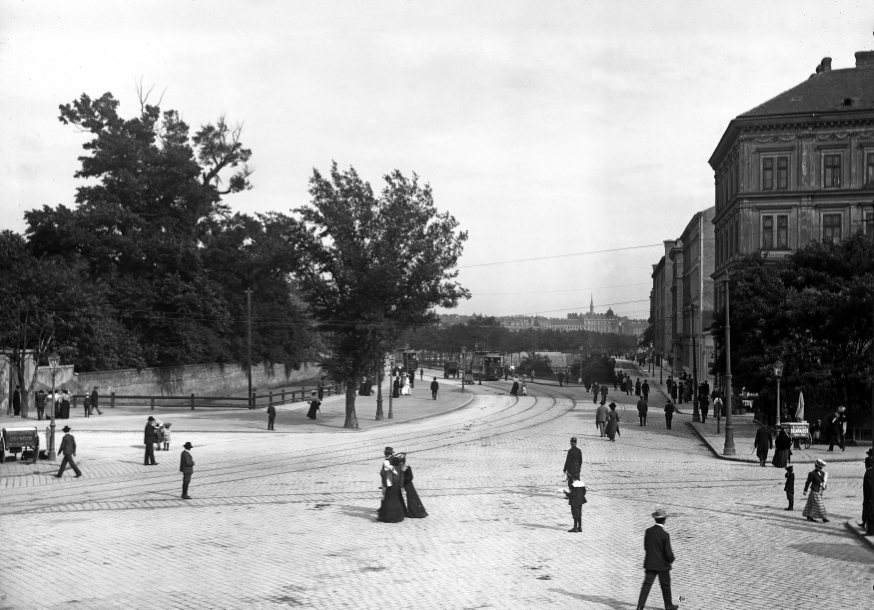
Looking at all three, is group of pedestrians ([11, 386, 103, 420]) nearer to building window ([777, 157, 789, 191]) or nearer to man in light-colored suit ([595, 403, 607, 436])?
man in light-colored suit ([595, 403, 607, 436])

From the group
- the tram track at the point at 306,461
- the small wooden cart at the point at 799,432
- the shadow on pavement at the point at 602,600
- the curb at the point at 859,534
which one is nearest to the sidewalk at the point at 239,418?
the tram track at the point at 306,461

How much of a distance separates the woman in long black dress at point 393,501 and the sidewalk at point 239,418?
796 inches

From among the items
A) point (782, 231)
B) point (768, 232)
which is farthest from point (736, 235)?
point (782, 231)

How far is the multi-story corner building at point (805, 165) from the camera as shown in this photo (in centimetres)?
5800

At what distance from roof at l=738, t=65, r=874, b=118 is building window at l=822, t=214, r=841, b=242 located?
672 cm

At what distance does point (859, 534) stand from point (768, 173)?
46.6m

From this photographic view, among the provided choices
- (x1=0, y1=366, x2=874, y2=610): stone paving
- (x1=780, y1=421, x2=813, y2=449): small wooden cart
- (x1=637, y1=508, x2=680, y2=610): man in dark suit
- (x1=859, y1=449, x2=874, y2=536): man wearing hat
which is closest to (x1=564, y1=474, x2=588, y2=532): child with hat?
(x1=0, y1=366, x2=874, y2=610): stone paving

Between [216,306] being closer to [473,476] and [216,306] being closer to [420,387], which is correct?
[420,387]

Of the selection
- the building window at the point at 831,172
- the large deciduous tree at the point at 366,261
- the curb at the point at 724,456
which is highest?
the building window at the point at 831,172

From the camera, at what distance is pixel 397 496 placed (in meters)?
18.1

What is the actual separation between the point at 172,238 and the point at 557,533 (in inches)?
1937

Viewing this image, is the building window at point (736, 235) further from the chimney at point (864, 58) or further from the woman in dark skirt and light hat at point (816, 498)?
the woman in dark skirt and light hat at point (816, 498)

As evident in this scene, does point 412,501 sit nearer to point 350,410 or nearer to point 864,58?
point 350,410

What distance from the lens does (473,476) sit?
80.5ft
